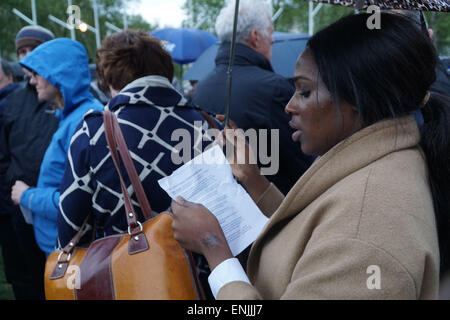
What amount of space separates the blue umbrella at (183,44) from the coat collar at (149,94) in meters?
8.68

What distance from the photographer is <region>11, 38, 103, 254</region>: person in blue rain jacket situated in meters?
2.54

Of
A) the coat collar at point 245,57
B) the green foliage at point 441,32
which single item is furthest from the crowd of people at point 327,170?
A: the green foliage at point 441,32

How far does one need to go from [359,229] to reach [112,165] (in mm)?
1043

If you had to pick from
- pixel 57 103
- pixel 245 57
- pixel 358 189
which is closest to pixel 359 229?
pixel 358 189

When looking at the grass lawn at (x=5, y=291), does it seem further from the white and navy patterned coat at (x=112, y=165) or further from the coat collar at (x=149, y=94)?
the coat collar at (x=149, y=94)

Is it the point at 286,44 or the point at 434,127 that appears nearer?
the point at 434,127

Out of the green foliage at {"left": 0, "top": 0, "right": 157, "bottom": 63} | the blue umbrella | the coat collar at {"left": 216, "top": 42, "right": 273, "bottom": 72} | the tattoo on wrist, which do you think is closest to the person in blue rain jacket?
the coat collar at {"left": 216, "top": 42, "right": 273, "bottom": 72}

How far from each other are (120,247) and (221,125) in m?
0.85

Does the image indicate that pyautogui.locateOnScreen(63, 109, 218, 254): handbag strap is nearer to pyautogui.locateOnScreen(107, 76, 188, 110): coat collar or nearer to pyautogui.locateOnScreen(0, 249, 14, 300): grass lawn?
pyautogui.locateOnScreen(107, 76, 188, 110): coat collar

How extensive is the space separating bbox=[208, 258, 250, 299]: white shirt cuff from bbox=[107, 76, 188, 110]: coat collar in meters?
0.85

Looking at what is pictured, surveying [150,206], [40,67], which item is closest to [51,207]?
[40,67]

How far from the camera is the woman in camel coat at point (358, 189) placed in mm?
973
